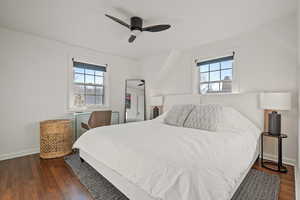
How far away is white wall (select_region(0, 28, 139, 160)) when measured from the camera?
2.70 metres

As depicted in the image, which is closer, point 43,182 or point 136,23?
point 43,182

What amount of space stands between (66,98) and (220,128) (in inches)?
133

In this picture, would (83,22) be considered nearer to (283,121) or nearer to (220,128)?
(220,128)

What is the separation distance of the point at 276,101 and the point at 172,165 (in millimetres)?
2086

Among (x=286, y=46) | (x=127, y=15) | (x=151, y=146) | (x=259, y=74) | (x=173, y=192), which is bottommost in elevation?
(x=173, y=192)

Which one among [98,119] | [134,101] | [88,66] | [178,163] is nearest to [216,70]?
[134,101]

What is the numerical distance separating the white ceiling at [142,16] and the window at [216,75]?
0.52 meters

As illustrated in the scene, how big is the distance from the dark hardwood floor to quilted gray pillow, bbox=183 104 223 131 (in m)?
1.03

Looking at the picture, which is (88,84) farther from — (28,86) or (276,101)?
(276,101)

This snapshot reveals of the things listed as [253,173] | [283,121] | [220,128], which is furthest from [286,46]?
[253,173]

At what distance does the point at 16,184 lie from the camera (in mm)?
1854

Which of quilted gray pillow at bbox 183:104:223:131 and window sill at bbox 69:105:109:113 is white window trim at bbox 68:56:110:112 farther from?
quilted gray pillow at bbox 183:104:223:131

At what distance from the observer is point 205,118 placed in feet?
7.59

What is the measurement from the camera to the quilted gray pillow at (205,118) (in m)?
2.22
